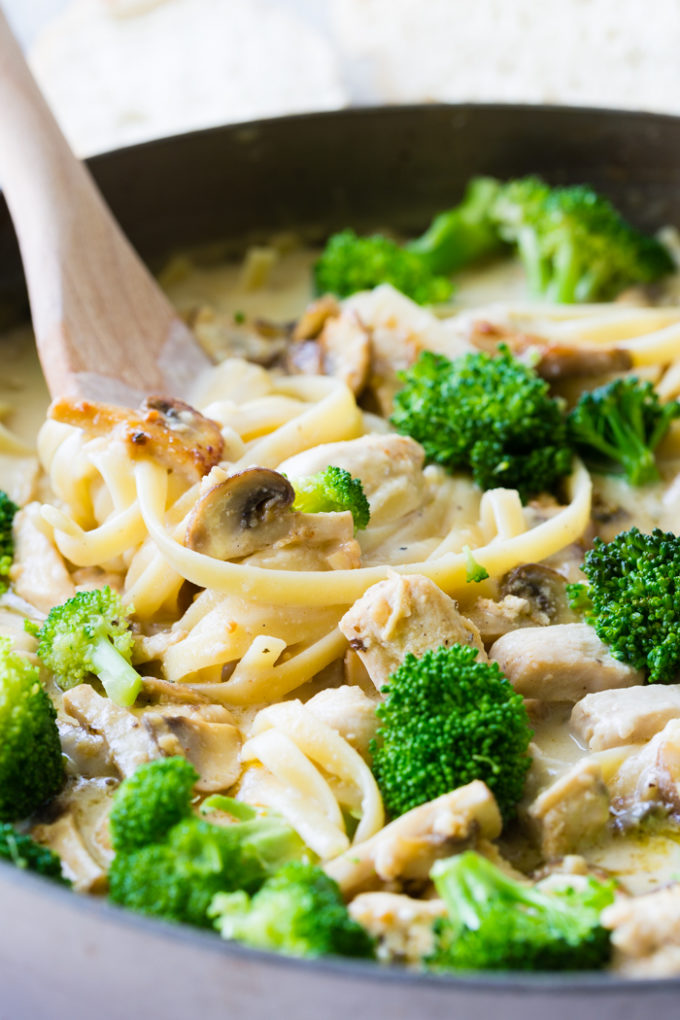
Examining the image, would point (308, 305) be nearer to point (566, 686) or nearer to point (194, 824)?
point (566, 686)

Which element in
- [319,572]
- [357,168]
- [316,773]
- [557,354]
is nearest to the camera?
[316,773]

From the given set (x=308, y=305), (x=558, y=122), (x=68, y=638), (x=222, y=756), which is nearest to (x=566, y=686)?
(x=222, y=756)

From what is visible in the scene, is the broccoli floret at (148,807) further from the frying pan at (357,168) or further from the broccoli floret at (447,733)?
the frying pan at (357,168)

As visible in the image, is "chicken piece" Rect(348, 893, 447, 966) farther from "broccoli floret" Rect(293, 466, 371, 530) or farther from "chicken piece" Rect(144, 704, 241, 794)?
"broccoli floret" Rect(293, 466, 371, 530)

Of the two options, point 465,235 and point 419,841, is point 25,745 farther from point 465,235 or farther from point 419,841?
point 465,235

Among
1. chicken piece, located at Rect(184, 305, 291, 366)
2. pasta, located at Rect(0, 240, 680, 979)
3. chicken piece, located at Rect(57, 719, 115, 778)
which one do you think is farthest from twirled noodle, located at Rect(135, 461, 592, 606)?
chicken piece, located at Rect(184, 305, 291, 366)

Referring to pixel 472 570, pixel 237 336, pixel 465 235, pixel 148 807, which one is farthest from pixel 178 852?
pixel 465 235
